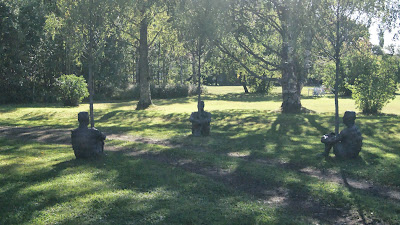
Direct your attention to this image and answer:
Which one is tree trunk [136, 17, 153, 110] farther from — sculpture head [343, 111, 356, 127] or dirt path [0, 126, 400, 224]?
sculpture head [343, 111, 356, 127]

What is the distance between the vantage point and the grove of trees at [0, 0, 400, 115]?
13992mm

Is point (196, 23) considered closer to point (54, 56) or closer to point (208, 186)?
point (208, 186)

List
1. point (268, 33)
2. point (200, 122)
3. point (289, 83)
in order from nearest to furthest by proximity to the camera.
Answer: point (200, 122), point (268, 33), point (289, 83)

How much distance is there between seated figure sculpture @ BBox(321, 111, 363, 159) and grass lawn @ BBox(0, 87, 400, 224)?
0.35 metres

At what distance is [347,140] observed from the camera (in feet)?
37.4

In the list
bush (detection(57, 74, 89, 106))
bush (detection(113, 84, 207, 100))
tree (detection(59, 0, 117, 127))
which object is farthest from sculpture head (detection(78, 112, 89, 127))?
bush (detection(113, 84, 207, 100))

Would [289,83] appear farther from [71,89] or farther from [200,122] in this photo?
[71,89]

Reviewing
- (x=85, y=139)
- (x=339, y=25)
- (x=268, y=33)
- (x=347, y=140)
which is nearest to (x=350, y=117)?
(x=347, y=140)

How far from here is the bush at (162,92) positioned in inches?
1516

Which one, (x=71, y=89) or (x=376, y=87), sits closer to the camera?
(x=376, y=87)

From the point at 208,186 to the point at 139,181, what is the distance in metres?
1.68

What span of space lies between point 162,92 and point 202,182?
31.8 m

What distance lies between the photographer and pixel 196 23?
16547mm

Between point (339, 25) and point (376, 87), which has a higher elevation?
point (339, 25)
